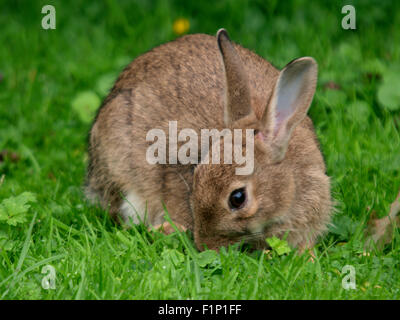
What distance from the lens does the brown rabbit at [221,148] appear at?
4.31 m

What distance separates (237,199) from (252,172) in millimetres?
205

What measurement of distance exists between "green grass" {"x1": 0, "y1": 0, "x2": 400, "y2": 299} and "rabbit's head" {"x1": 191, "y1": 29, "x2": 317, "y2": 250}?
0.61ft

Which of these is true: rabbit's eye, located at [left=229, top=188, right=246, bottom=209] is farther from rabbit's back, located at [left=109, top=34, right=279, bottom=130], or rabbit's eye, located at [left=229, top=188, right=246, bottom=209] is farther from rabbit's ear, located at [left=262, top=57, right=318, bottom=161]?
rabbit's back, located at [left=109, top=34, right=279, bottom=130]

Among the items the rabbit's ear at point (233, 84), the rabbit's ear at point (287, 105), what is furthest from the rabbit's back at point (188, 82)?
the rabbit's ear at point (287, 105)

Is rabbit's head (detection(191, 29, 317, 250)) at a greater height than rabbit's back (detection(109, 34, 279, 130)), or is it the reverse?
rabbit's back (detection(109, 34, 279, 130))

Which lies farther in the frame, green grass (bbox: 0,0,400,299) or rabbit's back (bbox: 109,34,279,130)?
rabbit's back (bbox: 109,34,279,130)

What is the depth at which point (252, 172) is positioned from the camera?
4.32 meters

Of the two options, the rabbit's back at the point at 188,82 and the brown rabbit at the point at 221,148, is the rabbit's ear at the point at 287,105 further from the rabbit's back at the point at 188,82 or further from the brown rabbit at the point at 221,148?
the rabbit's back at the point at 188,82

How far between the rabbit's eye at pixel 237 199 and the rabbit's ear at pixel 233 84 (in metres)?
0.56

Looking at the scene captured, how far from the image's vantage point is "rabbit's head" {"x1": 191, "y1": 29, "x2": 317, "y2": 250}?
13.9 ft

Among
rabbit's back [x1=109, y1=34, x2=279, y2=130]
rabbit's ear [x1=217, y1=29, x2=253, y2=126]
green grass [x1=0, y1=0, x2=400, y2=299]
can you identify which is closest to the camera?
green grass [x1=0, y1=0, x2=400, y2=299]

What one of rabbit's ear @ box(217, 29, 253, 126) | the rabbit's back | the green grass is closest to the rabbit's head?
rabbit's ear @ box(217, 29, 253, 126)

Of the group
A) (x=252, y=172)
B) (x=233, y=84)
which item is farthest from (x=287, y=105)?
(x=252, y=172)
